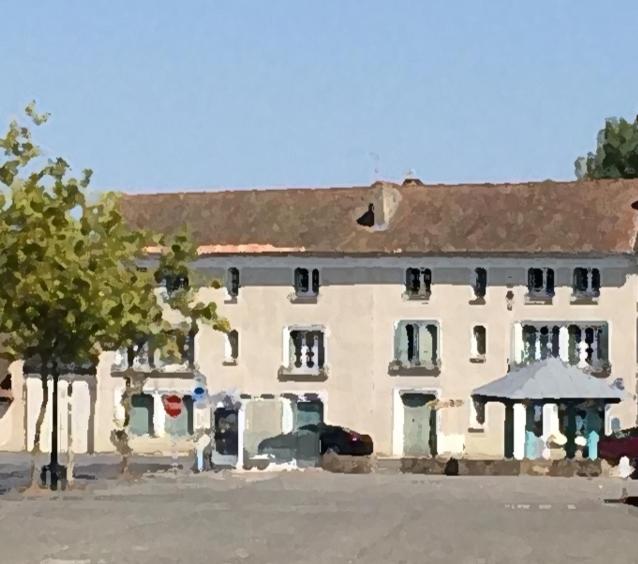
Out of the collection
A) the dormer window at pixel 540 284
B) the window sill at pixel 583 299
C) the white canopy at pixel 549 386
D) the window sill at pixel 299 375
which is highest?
the dormer window at pixel 540 284

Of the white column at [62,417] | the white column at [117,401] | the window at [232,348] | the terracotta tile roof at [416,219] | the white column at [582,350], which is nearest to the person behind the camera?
the white column at [582,350]

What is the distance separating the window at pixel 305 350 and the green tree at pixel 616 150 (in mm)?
32545

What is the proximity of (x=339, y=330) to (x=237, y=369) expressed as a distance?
470 centimetres

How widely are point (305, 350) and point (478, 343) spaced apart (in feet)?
23.4

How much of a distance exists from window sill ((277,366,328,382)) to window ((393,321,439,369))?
9.81 feet

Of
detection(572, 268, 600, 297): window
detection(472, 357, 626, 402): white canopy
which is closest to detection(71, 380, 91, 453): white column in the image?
detection(572, 268, 600, 297): window

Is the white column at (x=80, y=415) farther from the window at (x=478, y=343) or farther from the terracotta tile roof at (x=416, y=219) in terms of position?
the window at (x=478, y=343)

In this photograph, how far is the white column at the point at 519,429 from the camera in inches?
2693

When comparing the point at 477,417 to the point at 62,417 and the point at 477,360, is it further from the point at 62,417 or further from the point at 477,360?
the point at 62,417

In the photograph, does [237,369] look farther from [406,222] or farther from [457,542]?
[457,542]

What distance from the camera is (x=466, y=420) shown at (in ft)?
238

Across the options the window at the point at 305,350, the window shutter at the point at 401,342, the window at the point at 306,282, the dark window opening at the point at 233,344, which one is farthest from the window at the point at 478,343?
the dark window opening at the point at 233,344

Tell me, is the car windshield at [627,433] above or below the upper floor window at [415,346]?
below

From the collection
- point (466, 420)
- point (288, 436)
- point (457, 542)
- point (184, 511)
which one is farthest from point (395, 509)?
point (466, 420)
